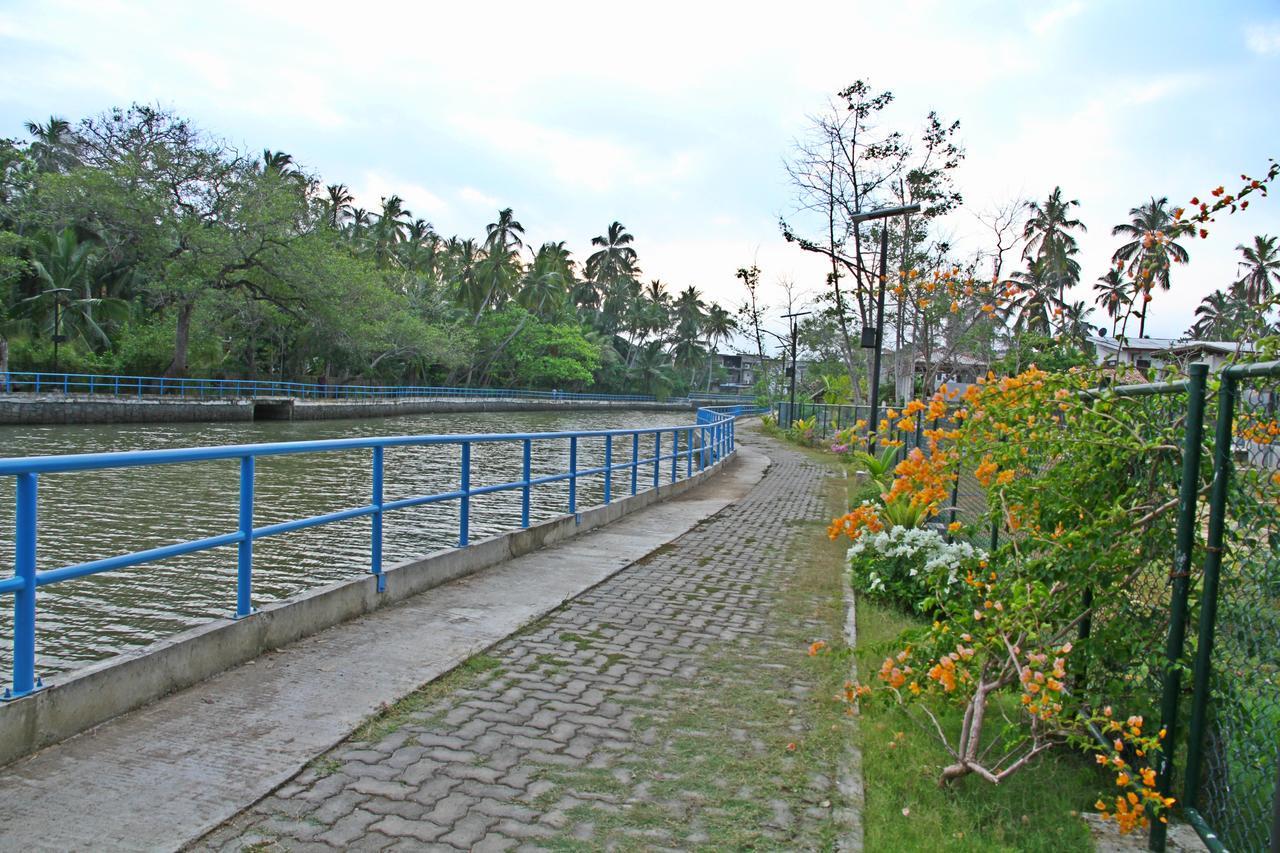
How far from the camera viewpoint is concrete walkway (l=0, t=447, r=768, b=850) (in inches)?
128

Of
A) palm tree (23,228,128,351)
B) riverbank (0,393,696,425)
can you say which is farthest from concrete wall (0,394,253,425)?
palm tree (23,228,128,351)

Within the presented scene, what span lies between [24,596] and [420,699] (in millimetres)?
1814

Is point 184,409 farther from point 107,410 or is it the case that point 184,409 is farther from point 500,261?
point 500,261

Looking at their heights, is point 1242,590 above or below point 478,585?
above

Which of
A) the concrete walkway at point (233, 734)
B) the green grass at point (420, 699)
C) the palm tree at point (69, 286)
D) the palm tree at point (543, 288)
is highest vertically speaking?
the palm tree at point (543, 288)

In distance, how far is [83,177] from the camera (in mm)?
34938

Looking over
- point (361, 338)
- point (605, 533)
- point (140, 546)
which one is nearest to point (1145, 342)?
point (361, 338)

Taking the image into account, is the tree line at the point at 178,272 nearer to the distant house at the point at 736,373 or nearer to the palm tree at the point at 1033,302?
the palm tree at the point at 1033,302

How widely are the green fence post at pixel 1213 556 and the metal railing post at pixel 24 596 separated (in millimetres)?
4495

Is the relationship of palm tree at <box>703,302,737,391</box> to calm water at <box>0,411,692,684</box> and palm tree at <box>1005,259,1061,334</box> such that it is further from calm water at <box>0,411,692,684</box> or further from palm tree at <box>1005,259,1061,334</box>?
calm water at <box>0,411,692,684</box>

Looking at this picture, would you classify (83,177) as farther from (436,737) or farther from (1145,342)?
(1145,342)

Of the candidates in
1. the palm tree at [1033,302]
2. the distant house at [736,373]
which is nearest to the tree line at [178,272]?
the palm tree at [1033,302]

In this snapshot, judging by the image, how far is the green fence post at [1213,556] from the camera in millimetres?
3246

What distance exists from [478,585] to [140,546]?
4927 mm
